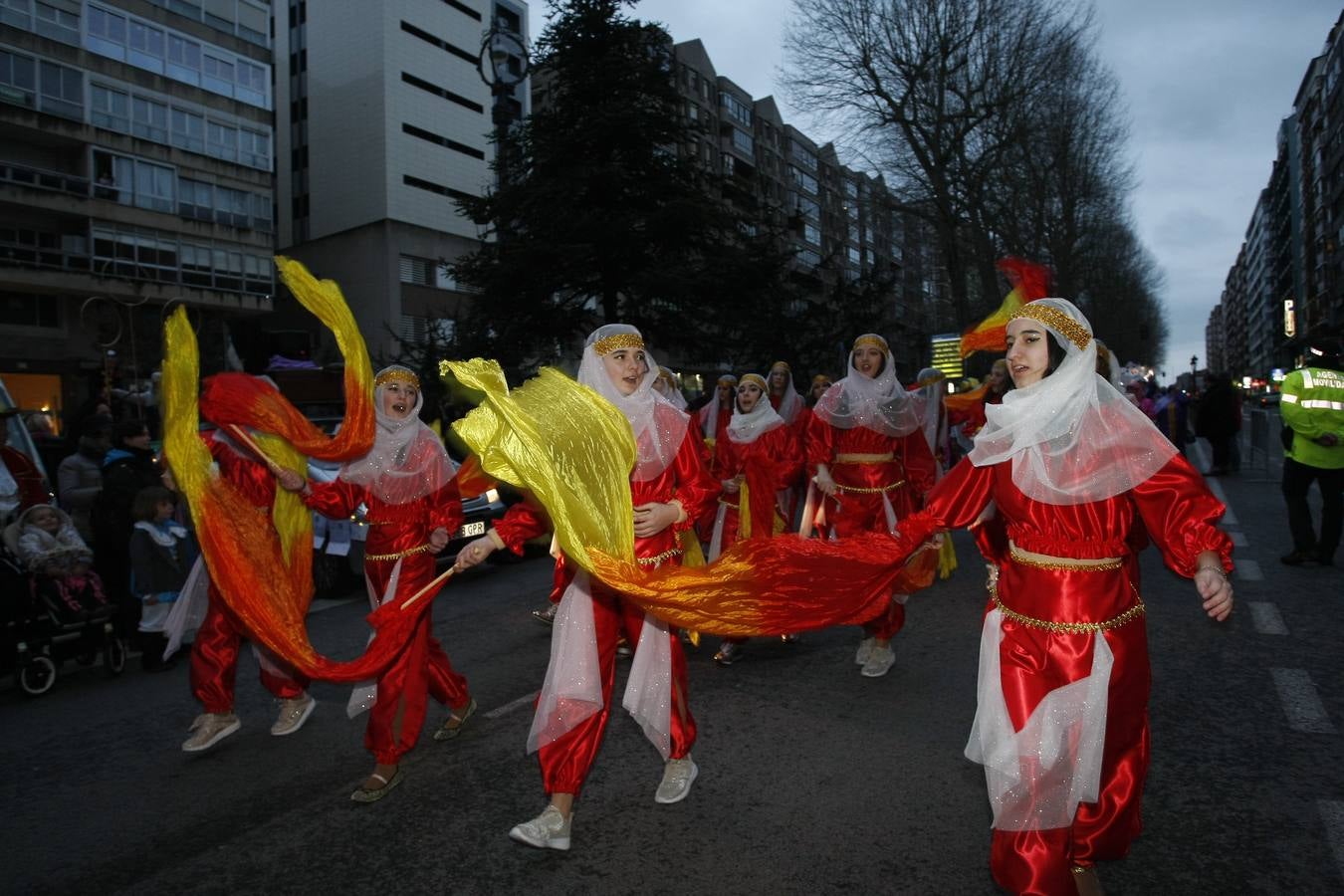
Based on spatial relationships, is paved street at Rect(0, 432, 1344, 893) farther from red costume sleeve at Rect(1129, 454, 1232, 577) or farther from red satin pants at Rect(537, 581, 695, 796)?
red costume sleeve at Rect(1129, 454, 1232, 577)

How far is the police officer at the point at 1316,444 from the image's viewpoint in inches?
315

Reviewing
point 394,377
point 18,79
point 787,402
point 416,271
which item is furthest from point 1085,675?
point 416,271

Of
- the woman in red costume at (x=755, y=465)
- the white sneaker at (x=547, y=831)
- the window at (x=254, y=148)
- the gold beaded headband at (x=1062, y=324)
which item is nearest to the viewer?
the gold beaded headband at (x=1062, y=324)

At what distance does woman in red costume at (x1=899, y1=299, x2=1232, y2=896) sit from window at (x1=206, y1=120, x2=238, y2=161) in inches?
1338

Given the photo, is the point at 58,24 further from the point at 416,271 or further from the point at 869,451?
the point at 869,451

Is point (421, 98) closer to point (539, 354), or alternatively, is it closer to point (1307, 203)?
point (539, 354)

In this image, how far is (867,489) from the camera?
21.0 feet

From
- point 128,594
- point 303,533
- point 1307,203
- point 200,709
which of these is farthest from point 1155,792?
point 1307,203

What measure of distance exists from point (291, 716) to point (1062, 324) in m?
4.40

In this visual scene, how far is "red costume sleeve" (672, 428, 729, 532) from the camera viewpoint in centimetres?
392

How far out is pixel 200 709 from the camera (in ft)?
18.7

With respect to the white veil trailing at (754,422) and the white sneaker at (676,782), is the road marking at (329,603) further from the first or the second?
the white sneaker at (676,782)

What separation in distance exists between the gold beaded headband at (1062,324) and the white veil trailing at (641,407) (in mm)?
1568

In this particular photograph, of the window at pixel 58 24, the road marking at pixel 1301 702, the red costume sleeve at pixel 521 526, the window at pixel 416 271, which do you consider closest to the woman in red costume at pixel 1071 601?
the red costume sleeve at pixel 521 526
